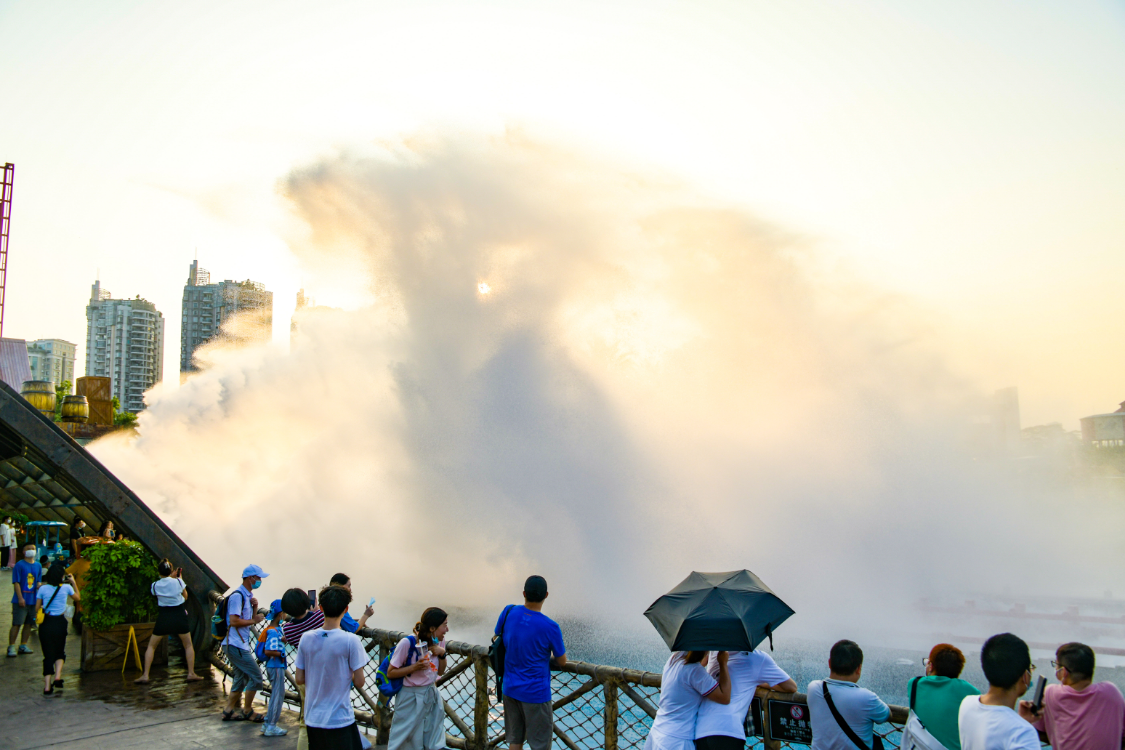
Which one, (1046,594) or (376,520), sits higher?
(376,520)

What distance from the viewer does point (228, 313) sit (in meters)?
122

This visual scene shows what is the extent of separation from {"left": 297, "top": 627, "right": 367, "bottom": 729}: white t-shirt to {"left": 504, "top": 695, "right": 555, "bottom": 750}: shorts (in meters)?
1.25

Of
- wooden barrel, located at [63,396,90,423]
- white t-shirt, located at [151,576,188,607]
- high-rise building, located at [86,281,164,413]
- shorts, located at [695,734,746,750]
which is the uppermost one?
high-rise building, located at [86,281,164,413]

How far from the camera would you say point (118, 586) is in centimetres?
1015

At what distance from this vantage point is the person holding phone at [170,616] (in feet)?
30.8

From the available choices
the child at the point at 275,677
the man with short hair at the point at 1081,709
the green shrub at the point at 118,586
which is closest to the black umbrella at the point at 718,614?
the man with short hair at the point at 1081,709

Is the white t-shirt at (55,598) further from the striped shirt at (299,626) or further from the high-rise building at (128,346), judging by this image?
the high-rise building at (128,346)

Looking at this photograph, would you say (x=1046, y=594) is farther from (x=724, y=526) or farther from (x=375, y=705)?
(x=375, y=705)

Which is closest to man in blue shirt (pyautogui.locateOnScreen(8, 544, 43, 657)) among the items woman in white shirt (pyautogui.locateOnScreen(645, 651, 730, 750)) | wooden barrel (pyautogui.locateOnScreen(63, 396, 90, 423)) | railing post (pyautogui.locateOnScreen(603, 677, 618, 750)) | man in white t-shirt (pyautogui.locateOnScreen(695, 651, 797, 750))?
railing post (pyautogui.locateOnScreen(603, 677, 618, 750))

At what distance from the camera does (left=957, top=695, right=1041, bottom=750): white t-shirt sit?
9.86 feet

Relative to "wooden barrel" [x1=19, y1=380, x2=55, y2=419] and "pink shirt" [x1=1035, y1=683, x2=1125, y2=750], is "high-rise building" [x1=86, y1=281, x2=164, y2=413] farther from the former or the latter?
"pink shirt" [x1=1035, y1=683, x2=1125, y2=750]

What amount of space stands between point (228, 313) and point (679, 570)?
112085 millimetres

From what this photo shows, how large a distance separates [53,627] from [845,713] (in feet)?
31.5

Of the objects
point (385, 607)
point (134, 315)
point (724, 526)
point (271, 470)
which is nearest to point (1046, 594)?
point (724, 526)
